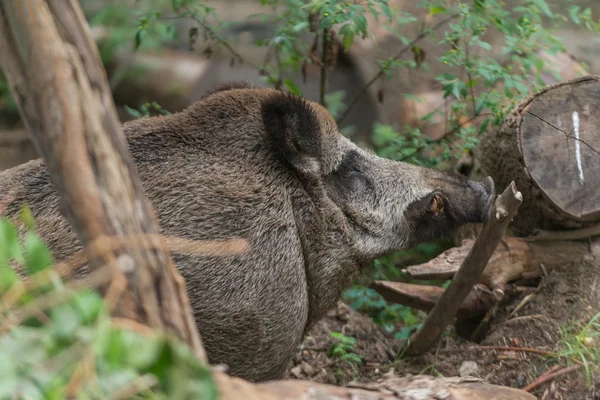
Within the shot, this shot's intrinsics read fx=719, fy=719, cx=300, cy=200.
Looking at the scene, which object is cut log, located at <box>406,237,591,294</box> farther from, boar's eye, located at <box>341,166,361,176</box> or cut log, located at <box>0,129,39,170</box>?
cut log, located at <box>0,129,39,170</box>

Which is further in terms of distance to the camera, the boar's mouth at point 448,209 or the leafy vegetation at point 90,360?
the boar's mouth at point 448,209

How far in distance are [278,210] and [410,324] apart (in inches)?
80.7

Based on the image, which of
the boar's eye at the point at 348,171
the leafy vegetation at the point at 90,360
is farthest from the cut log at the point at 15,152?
the leafy vegetation at the point at 90,360

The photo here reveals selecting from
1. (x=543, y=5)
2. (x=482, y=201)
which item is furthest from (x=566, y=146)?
(x=543, y=5)

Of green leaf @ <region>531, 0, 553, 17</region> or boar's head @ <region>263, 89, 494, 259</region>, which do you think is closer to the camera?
boar's head @ <region>263, 89, 494, 259</region>

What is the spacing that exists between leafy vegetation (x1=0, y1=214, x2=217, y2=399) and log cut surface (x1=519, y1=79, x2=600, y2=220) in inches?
129

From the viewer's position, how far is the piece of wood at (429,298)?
4.48m

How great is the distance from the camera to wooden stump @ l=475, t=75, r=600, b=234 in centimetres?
428

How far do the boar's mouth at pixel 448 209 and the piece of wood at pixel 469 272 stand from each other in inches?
6.3

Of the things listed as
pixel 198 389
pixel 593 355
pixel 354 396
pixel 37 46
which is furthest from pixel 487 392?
pixel 37 46

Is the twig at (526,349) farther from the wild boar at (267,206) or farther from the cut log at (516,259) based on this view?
the wild boar at (267,206)

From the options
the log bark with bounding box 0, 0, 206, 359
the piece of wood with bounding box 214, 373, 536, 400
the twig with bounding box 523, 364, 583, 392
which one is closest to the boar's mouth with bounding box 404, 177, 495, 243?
the twig with bounding box 523, 364, 583, 392

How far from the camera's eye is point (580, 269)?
442 cm

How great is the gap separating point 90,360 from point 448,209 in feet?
9.65
